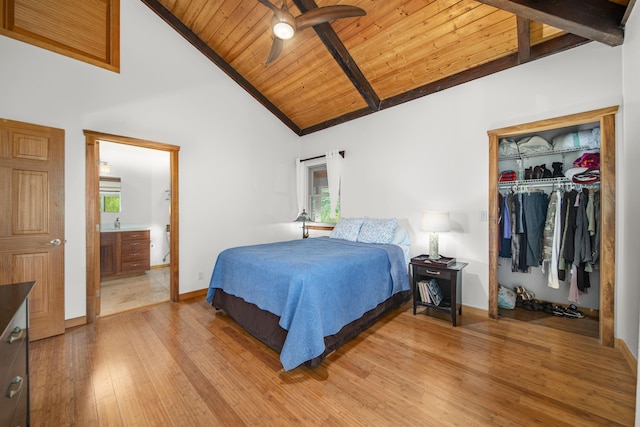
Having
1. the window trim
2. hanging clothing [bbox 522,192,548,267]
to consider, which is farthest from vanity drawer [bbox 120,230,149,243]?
hanging clothing [bbox 522,192,548,267]

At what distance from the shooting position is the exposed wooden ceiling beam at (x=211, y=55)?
3.41m

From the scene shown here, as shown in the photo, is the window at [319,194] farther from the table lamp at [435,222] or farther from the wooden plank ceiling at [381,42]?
the table lamp at [435,222]

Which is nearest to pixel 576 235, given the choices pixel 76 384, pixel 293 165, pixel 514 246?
pixel 514 246

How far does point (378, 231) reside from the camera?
351cm

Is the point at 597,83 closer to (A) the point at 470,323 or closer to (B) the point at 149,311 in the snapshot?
(A) the point at 470,323

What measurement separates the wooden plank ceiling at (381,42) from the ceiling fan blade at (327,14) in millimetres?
624

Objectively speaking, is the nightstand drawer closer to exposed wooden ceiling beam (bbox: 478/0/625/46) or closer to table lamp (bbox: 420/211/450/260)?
table lamp (bbox: 420/211/450/260)

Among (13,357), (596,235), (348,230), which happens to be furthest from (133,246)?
(596,235)

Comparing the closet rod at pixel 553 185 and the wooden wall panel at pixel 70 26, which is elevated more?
the wooden wall panel at pixel 70 26

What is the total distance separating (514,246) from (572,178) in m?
0.95

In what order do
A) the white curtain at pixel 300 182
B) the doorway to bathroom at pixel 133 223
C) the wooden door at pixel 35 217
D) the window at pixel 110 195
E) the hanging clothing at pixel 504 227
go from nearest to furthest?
the wooden door at pixel 35 217, the hanging clothing at pixel 504 227, the doorway to bathroom at pixel 133 223, the window at pixel 110 195, the white curtain at pixel 300 182

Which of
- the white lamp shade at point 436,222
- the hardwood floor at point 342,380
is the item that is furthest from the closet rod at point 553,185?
the hardwood floor at point 342,380

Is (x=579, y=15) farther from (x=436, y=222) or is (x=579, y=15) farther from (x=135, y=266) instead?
(x=135, y=266)

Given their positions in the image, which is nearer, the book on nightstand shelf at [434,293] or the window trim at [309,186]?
the book on nightstand shelf at [434,293]
